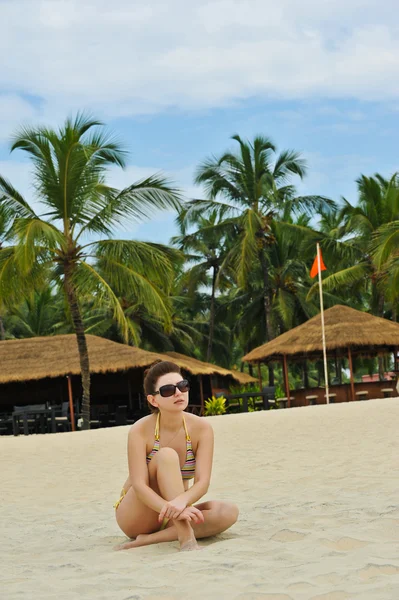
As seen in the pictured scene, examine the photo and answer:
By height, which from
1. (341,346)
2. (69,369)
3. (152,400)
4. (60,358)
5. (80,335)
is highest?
(80,335)

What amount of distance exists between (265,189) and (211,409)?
8.76 meters

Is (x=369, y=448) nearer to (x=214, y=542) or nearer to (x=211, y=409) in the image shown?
(x=214, y=542)

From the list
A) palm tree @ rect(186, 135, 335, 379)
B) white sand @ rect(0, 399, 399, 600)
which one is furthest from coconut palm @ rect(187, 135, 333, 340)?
white sand @ rect(0, 399, 399, 600)

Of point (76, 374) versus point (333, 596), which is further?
point (76, 374)

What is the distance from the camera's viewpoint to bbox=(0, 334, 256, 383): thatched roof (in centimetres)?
2206

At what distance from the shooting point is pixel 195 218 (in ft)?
95.5

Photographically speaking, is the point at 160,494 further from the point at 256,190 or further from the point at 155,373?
the point at 256,190

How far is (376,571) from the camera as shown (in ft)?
9.61

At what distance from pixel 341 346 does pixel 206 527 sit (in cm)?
2018

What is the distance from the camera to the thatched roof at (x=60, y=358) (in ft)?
72.4

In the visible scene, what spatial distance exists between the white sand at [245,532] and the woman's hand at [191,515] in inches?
6.0

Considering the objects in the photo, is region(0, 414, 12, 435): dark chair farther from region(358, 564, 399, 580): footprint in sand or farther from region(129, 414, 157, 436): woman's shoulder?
region(358, 564, 399, 580): footprint in sand

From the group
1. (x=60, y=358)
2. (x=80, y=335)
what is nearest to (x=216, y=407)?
(x=60, y=358)

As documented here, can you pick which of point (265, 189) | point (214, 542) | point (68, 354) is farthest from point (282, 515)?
point (265, 189)
